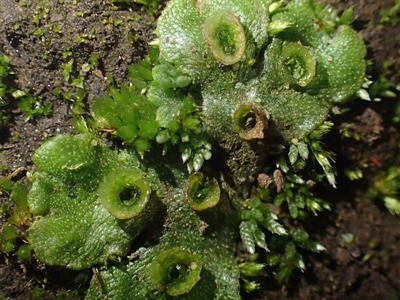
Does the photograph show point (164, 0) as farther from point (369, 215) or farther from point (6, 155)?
point (369, 215)

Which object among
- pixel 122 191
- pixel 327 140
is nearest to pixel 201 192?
pixel 122 191

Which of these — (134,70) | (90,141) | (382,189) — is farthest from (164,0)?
(382,189)

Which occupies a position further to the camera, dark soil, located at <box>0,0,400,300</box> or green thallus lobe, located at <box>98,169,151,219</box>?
dark soil, located at <box>0,0,400,300</box>

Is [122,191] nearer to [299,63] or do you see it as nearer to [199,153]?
[199,153]

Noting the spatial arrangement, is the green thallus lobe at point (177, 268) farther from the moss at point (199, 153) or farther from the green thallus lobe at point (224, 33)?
the green thallus lobe at point (224, 33)

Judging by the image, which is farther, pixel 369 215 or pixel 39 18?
pixel 369 215

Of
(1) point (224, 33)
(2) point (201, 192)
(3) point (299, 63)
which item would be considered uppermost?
(1) point (224, 33)

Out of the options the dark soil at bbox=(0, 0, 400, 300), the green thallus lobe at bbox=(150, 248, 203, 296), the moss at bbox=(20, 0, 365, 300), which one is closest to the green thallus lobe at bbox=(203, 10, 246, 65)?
the moss at bbox=(20, 0, 365, 300)

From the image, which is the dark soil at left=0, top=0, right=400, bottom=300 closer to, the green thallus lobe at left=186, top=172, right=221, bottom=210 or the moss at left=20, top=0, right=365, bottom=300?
the moss at left=20, top=0, right=365, bottom=300
